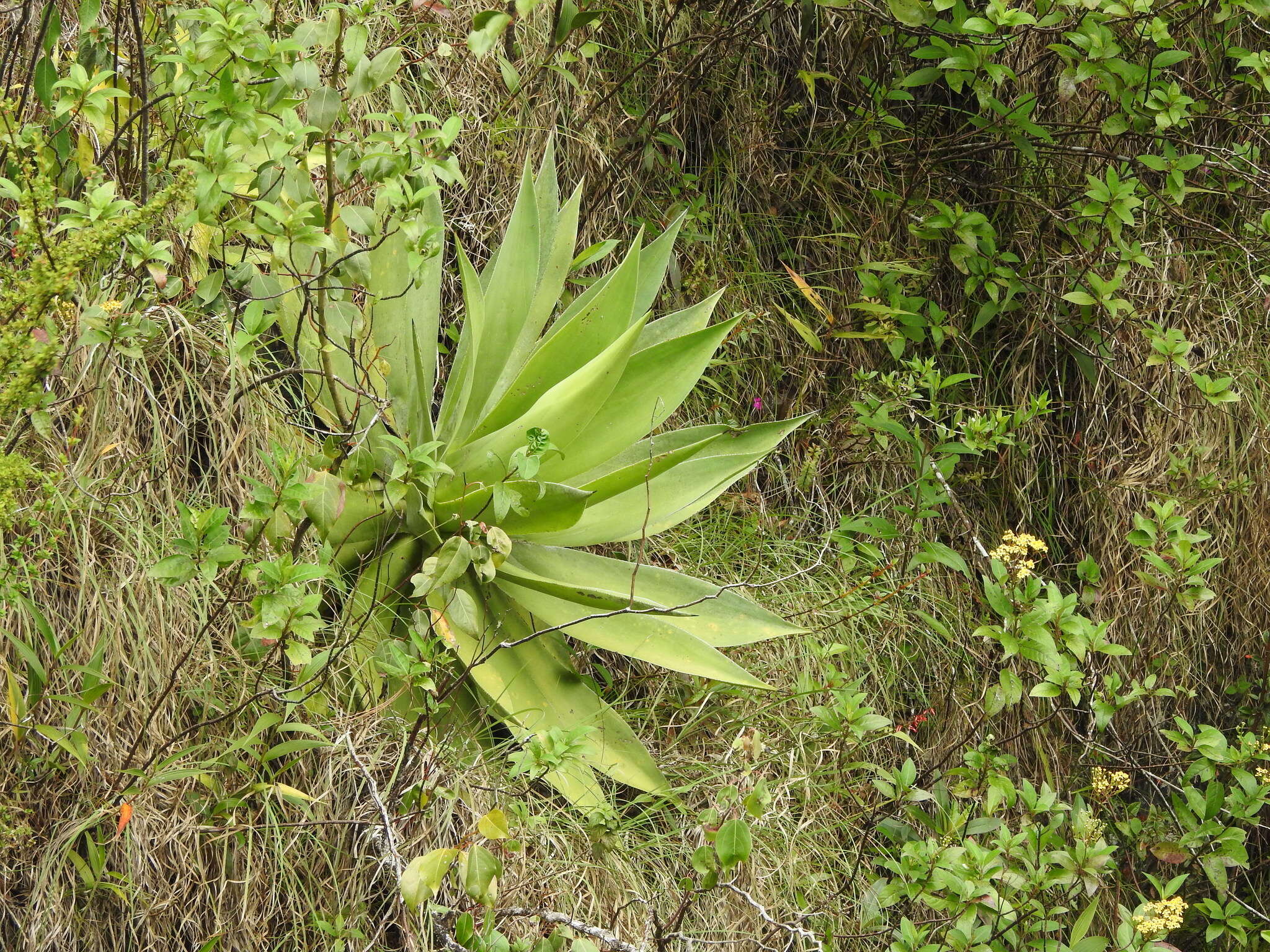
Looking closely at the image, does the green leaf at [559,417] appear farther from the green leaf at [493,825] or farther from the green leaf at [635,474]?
the green leaf at [493,825]

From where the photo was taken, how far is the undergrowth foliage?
67.9 inches

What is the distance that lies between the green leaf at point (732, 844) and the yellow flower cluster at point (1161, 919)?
2.98 ft

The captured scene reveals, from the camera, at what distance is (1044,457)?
311 centimetres

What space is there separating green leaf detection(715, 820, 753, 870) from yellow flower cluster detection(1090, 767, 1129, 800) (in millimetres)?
1004

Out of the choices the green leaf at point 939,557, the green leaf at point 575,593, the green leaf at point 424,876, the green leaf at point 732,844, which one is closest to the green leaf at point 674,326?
the green leaf at point 575,593

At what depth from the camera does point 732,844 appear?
5.56ft

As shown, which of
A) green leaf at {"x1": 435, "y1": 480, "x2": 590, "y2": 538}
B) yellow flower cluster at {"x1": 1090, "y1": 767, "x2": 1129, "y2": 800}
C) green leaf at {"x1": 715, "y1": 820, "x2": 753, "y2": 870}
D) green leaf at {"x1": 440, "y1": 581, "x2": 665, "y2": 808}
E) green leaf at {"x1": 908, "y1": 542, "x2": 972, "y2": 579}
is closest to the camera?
green leaf at {"x1": 715, "y1": 820, "x2": 753, "y2": 870}

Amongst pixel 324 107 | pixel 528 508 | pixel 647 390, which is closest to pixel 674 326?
pixel 647 390

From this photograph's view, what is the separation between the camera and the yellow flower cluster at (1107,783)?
2.36m

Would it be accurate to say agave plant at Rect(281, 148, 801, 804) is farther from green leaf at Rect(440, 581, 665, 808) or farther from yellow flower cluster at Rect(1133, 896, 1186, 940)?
yellow flower cluster at Rect(1133, 896, 1186, 940)

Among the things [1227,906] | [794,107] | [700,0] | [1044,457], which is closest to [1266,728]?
[1227,906]

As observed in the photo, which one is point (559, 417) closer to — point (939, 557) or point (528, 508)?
point (528, 508)

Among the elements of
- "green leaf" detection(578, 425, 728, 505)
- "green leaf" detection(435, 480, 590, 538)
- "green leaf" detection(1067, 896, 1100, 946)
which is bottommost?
"green leaf" detection(1067, 896, 1100, 946)

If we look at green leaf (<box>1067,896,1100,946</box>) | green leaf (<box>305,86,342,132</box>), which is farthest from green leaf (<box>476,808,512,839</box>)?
green leaf (<box>1067,896,1100,946</box>)
